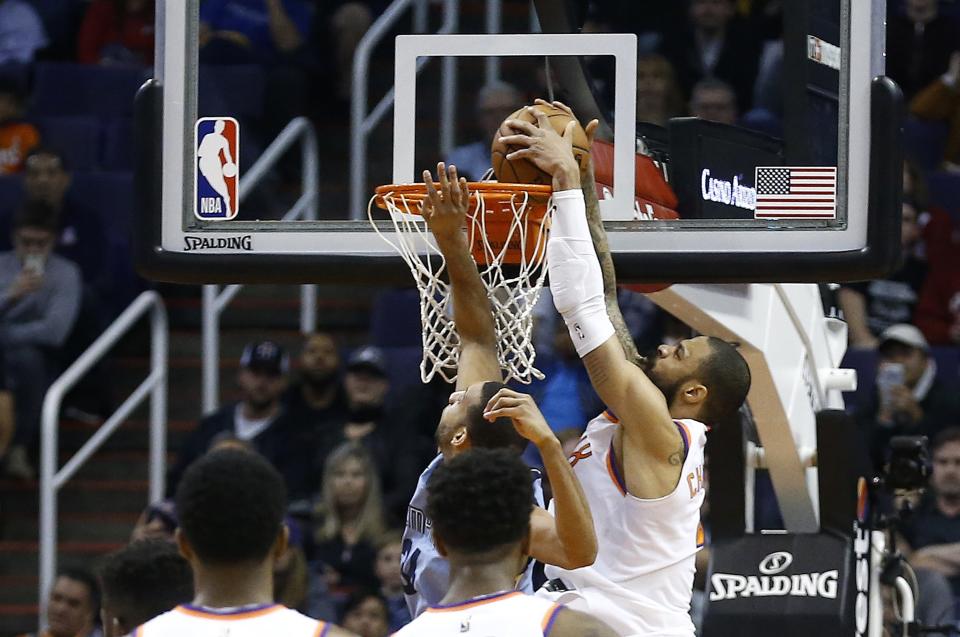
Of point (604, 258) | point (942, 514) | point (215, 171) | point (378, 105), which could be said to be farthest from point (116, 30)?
point (604, 258)

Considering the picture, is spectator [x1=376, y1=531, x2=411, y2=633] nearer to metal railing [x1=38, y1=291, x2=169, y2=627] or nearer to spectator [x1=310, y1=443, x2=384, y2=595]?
spectator [x1=310, y1=443, x2=384, y2=595]

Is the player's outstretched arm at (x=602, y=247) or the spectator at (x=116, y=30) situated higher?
the spectator at (x=116, y=30)

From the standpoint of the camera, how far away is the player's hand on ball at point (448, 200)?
504 cm

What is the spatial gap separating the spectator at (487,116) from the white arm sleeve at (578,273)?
400 cm

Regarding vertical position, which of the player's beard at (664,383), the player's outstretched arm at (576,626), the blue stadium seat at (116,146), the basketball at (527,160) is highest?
the blue stadium seat at (116,146)

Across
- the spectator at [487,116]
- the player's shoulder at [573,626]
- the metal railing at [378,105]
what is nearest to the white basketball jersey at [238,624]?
the player's shoulder at [573,626]

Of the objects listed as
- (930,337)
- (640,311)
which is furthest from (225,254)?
(930,337)

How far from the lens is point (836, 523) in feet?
22.0

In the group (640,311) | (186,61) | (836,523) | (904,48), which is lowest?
(836,523)

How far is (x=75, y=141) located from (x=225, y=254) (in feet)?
20.1

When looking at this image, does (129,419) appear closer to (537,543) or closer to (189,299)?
(189,299)

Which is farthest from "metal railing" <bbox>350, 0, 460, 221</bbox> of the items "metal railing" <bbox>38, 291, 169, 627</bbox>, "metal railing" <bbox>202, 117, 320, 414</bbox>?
"metal railing" <bbox>38, 291, 169, 627</bbox>

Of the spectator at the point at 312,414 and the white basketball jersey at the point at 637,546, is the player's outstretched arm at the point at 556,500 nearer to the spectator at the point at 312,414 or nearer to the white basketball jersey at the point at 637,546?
the white basketball jersey at the point at 637,546

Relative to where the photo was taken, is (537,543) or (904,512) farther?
(904,512)
